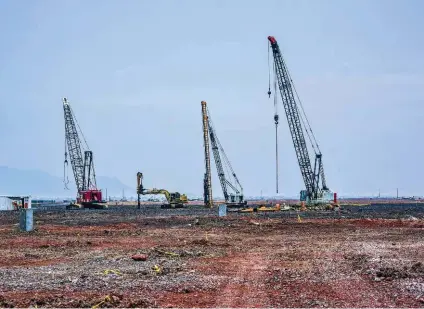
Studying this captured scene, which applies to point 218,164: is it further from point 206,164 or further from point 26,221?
point 26,221

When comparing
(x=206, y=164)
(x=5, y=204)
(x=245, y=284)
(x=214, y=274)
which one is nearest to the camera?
(x=245, y=284)

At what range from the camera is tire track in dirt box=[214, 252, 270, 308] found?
Answer: 14.6m

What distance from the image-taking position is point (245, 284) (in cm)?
1772

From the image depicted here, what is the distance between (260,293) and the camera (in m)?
16.0

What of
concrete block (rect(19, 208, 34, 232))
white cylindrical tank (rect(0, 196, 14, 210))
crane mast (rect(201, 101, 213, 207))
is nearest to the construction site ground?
concrete block (rect(19, 208, 34, 232))

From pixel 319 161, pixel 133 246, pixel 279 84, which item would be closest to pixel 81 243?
pixel 133 246

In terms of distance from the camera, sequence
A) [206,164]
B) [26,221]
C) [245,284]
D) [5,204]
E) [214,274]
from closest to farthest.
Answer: [245,284]
[214,274]
[26,221]
[5,204]
[206,164]

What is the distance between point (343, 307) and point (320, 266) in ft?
26.8

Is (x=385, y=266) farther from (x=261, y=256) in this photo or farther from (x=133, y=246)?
(x=133, y=246)

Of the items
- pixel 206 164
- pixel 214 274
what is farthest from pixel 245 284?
pixel 206 164

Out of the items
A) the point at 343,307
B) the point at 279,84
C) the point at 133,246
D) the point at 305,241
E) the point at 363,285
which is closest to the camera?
the point at 343,307

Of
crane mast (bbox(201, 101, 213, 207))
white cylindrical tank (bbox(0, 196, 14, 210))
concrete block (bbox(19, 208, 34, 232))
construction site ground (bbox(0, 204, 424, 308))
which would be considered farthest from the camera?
crane mast (bbox(201, 101, 213, 207))

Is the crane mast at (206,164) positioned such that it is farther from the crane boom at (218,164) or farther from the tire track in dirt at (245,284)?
the tire track in dirt at (245,284)

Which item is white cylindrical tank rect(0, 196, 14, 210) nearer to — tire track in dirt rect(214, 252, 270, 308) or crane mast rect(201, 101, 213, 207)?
crane mast rect(201, 101, 213, 207)
